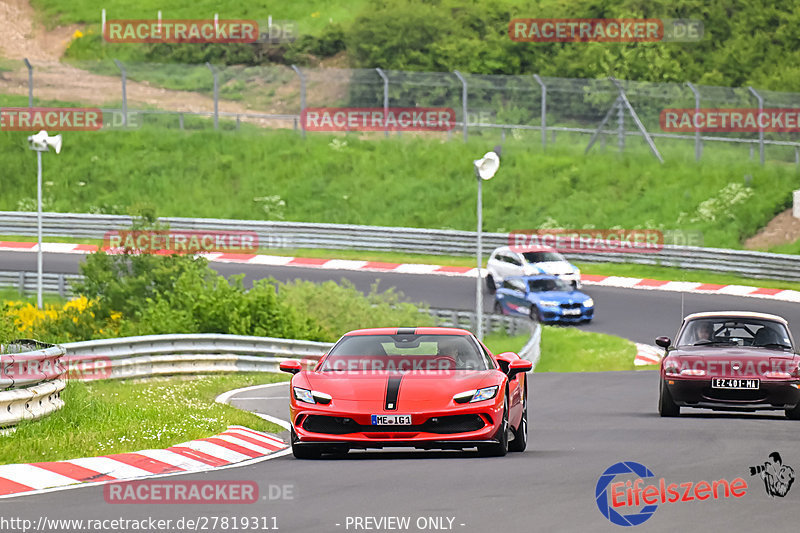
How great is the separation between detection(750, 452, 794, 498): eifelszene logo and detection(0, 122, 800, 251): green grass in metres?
34.4

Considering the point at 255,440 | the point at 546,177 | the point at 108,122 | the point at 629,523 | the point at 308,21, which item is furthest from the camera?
the point at 308,21

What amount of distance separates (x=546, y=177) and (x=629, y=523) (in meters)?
43.2

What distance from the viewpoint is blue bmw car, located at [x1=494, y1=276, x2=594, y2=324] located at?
35188 millimetres

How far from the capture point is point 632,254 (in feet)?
147

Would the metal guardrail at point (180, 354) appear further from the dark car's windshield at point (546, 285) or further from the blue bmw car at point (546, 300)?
the dark car's windshield at point (546, 285)

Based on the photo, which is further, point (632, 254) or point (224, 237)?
point (224, 237)

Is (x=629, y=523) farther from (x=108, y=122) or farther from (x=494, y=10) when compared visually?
(x=494, y=10)

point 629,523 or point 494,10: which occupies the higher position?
point 494,10

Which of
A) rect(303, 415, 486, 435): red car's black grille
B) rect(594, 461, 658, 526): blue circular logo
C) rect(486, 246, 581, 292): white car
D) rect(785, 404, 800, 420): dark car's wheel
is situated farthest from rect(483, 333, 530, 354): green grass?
rect(594, 461, 658, 526): blue circular logo

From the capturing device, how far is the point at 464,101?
175ft

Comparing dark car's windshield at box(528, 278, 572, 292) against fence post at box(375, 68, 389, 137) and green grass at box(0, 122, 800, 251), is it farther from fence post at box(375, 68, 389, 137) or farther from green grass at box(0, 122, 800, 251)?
fence post at box(375, 68, 389, 137)

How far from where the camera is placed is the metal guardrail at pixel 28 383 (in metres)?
13.3

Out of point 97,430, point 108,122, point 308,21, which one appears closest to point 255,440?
point 97,430

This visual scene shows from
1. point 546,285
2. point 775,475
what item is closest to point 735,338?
point 775,475
